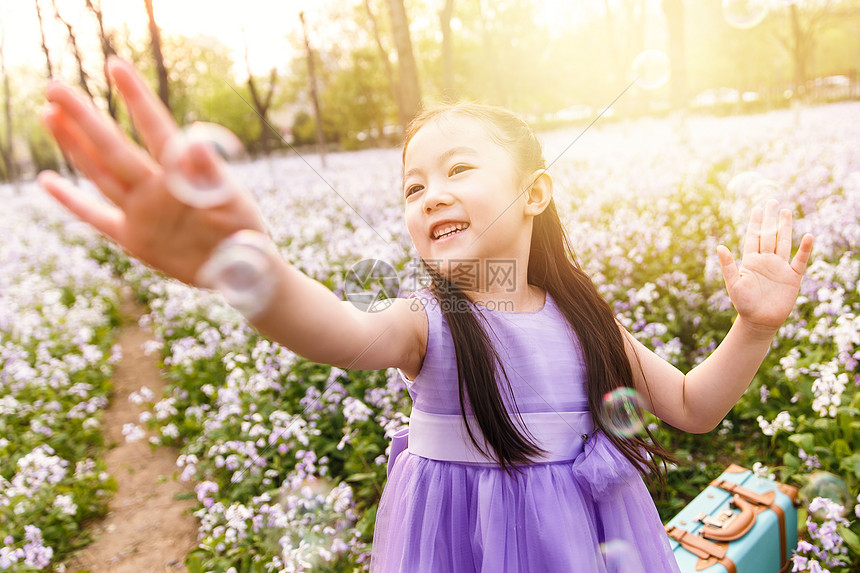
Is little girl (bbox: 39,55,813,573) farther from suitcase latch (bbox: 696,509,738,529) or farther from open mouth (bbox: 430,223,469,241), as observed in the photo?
suitcase latch (bbox: 696,509,738,529)

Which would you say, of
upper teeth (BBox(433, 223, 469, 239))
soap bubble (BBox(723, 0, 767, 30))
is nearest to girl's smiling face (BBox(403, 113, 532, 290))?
upper teeth (BBox(433, 223, 469, 239))

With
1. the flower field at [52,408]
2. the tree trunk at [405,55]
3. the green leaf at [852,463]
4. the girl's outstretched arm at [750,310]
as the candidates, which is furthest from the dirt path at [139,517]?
the tree trunk at [405,55]

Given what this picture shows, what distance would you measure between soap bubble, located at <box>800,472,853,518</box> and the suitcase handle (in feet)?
1.00

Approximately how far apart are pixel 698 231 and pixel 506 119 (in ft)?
14.4

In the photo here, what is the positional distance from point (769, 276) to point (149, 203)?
146cm

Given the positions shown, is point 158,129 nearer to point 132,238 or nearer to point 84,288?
point 132,238

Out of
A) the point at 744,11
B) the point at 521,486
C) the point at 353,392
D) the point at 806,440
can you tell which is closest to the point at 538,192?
the point at 521,486

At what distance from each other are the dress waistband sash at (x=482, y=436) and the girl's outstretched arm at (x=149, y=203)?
618 mm

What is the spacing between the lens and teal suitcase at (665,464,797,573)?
2266 millimetres

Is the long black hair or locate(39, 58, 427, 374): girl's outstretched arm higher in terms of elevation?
locate(39, 58, 427, 374): girl's outstretched arm

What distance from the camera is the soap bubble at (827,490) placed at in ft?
8.05

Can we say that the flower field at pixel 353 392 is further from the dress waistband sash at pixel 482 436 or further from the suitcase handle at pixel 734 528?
the dress waistband sash at pixel 482 436

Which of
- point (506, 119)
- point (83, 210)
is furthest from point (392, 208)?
point (83, 210)

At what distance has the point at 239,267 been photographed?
846 mm
